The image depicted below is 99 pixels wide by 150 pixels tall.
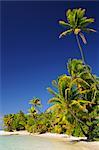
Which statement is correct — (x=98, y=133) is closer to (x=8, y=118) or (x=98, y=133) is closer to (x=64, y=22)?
(x=64, y=22)

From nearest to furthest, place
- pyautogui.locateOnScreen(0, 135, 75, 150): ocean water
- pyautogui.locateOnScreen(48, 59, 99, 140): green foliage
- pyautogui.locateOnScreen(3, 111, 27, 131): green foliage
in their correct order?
pyautogui.locateOnScreen(0, 135, 75, 150): ocean water, pyautogui.locateOnScreen(48, 59, 99, 140): green foliage, pyautogui.locateOnScreen(3, 111, 27, 131): green foliage

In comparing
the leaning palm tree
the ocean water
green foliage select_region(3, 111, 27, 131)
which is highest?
the leaning palm tree

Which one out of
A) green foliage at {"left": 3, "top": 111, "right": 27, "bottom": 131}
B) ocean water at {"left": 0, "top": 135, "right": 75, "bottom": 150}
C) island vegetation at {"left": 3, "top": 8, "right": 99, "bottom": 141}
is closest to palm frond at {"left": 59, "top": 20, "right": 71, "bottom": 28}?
island vegetation at {"left": 3, "top": 8, "right": 99, "bottom": 141}

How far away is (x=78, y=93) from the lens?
25953 mm

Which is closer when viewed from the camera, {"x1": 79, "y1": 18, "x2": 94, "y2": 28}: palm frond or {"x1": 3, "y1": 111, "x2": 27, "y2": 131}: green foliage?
{"x1": 79, "y1": 18, "x2": 94, "y2": 28}: palm frond

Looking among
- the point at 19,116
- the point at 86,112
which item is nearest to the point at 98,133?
the point at 86,112

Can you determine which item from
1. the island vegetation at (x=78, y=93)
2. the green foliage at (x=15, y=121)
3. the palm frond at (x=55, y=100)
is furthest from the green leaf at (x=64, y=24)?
the green foliage at (x=15, y=121)

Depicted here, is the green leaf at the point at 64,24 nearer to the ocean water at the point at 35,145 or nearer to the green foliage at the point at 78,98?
the green foliage at the point at 78,98

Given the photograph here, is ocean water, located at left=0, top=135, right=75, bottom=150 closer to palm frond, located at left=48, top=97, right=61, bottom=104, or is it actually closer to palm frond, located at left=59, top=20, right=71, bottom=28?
palm frond, located at left=48, top=97, right=61, bottom=104

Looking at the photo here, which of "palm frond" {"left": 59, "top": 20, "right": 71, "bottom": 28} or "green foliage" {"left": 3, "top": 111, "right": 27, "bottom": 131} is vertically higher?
"palm frond" {"left": 59, "top": 20, "right": 71, "bottom": 28}

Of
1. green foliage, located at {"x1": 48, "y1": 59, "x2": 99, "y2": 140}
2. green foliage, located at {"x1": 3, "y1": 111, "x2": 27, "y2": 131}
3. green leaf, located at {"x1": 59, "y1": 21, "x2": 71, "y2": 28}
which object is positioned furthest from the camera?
green foliage, located at {"x1": 3, "y1": 111, "x2": 27, "y2": 131}

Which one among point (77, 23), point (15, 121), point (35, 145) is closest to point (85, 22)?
point (77, 23)

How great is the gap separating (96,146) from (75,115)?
3056 millimetres

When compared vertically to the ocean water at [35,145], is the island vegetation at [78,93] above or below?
above
